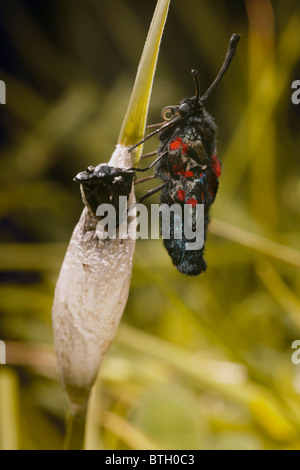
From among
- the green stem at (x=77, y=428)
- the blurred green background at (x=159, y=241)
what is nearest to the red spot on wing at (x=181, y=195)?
the green stem at (x=77, y=428)

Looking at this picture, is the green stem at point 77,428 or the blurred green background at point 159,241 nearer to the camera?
the green stem at point 77,428

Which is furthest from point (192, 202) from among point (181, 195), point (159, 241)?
point (159, 241)

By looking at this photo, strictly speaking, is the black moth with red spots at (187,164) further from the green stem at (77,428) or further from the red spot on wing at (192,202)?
the green stem at (77,428)

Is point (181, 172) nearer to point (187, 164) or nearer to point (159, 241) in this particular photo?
point (187, 164)

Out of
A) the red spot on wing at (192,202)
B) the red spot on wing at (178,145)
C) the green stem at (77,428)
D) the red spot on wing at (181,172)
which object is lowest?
the green stem at (77,428)

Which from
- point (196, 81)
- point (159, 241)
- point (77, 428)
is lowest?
point (77, 428)

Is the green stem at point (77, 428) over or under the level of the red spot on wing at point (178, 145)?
under
